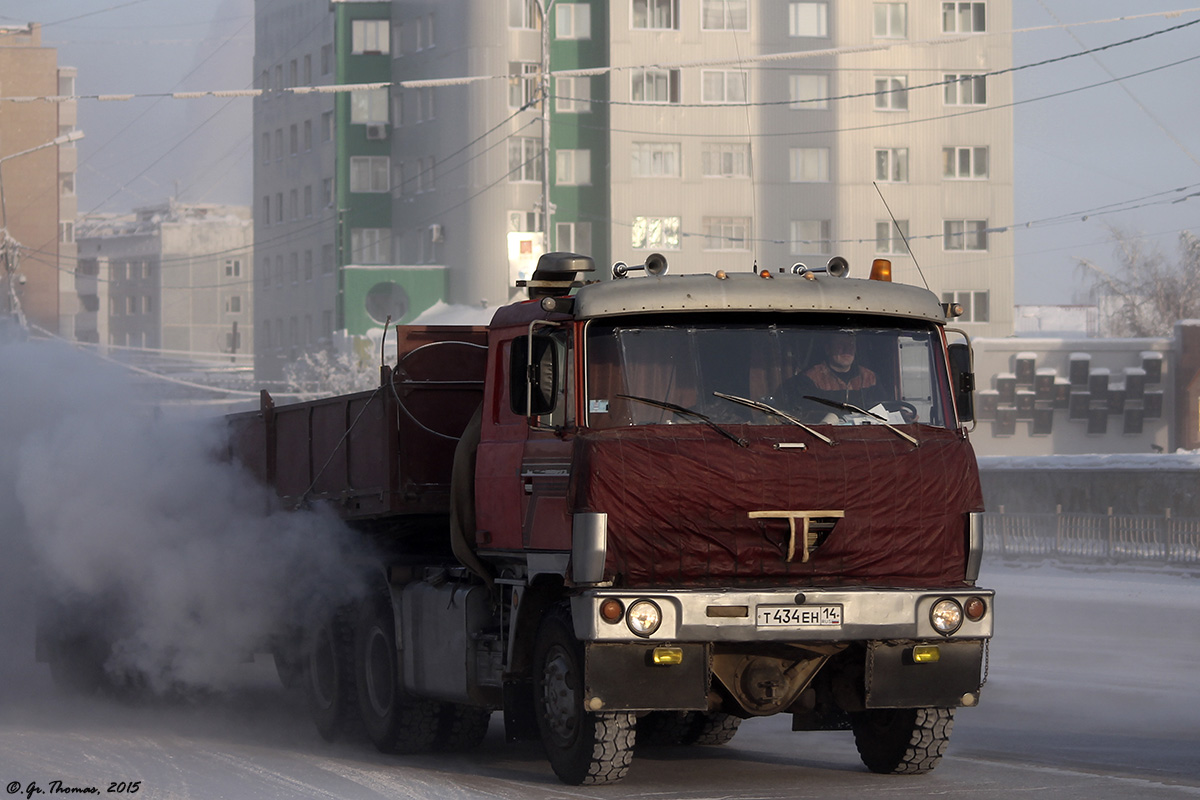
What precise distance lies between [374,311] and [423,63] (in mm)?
10873

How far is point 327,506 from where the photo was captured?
42.5ft

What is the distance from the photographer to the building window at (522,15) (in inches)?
2837

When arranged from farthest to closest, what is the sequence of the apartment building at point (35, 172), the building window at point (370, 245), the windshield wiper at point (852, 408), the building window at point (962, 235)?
the apartment building at point (35, 172)
the building window at point (370, 245)
the building window at point (962, 235)
the windshield wiper at point (852, 408)

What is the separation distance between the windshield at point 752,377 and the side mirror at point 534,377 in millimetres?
205

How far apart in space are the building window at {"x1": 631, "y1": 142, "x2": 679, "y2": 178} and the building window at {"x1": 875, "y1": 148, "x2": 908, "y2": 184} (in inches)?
332

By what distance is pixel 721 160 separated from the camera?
236ft

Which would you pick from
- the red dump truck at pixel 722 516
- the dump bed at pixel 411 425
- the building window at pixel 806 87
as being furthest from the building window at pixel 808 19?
the red dump truck at pixel 722 516

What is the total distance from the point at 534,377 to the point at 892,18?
66216 mm

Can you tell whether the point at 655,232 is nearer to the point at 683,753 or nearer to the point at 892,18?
the point at 892,18

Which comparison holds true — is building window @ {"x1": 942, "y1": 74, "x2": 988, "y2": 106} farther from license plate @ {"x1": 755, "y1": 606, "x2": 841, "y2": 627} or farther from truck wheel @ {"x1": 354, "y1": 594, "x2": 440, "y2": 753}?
license plate @ {"x1": 755, "y1": 606, "x2": 841, "y2": 627}

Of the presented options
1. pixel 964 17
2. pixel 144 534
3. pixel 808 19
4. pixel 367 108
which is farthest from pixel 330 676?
pixel 367 108

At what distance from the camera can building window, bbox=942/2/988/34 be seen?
71.8 metres

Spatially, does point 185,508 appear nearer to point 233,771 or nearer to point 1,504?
point 1,504

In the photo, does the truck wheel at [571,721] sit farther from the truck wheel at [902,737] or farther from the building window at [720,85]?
the building window at [720,85]
